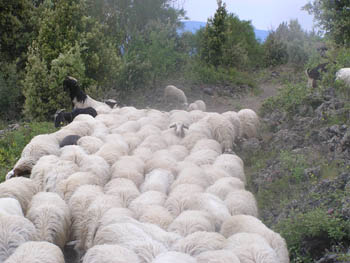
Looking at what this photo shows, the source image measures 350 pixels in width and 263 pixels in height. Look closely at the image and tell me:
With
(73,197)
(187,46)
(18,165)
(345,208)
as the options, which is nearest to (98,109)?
(18,165)

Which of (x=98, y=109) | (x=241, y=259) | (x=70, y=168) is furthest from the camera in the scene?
(x=98, y=109)

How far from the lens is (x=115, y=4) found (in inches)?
845

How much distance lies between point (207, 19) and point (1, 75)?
9880 millimetres

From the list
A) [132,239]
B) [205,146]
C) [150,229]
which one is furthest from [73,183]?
[205,146]

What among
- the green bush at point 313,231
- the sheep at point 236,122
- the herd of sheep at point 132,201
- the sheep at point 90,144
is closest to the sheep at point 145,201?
the herd of sheep at point 132,201

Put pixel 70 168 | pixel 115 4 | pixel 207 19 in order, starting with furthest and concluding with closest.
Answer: pixel 115 4 < pixel 207 19 < pixel 70 168

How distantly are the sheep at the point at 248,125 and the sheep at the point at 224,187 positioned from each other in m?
3.94

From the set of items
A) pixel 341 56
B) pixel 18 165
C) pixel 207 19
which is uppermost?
pixel 207 19

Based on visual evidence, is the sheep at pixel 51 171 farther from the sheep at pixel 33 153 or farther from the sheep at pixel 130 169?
the sheep at pixel 130 169

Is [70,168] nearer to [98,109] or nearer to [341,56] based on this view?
[98,109]

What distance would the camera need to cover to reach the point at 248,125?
10039mm

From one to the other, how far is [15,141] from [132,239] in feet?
24.4

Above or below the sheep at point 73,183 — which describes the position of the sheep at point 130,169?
above

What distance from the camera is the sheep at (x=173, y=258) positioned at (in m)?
3.70
